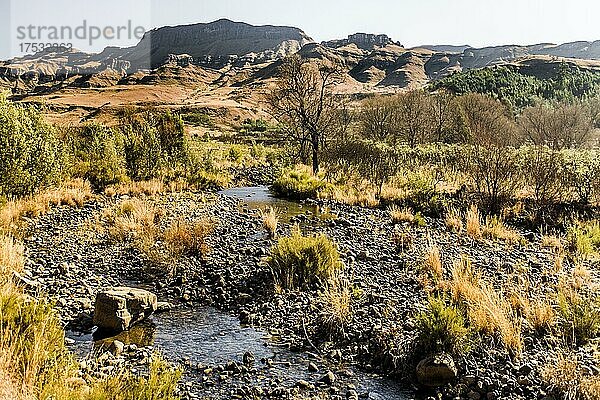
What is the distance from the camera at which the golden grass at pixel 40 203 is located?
14.0 metres

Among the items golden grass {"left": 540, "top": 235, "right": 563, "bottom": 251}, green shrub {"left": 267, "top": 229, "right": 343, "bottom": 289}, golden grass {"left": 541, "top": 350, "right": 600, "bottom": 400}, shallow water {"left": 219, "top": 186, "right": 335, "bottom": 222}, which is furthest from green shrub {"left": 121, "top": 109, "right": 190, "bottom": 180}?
golden grass {"left": 541, "top": 350, "right": 600, "bottom": 400}

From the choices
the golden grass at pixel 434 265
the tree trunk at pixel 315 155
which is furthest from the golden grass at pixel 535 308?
the tree trunk at pixel 315 155

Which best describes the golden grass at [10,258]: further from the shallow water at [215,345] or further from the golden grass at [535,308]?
the golden grass at [535,308]

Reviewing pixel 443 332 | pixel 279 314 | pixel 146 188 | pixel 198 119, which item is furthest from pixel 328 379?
pixel 198 119

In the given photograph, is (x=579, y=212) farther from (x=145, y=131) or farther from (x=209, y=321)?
(x=145, y=131)

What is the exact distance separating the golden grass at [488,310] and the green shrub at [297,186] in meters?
13.3

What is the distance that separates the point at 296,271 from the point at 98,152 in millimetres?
16170

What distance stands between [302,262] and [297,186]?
12258 mm

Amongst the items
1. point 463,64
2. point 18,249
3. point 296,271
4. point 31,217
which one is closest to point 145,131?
point 31,217

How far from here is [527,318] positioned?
7.47 metres

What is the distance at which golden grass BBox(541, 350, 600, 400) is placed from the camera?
538 cm

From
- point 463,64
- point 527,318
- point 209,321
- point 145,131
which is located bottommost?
point 209,321

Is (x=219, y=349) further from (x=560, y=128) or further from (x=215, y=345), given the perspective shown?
(x=560, y=128)

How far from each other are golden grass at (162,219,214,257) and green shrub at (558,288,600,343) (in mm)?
8089
